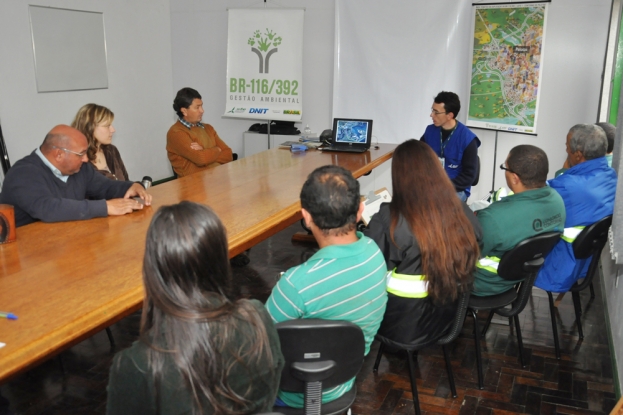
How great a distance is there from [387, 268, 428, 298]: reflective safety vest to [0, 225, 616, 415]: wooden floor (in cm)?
68

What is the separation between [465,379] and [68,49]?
5171mm

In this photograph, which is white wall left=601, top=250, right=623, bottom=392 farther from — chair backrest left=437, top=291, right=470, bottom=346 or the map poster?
the map poster

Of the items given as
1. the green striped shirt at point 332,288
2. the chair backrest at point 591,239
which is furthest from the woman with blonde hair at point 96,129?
the chair backrest at point 591,239

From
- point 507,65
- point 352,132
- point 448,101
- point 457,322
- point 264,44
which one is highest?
point 264,44

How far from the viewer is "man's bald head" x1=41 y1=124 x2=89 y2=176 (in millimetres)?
2611

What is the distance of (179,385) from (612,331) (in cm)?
295

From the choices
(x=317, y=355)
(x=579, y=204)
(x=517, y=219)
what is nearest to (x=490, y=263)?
(x=517, y=219)

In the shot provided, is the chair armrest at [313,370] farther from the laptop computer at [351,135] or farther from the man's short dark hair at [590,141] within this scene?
the laptop computer at [351,135]

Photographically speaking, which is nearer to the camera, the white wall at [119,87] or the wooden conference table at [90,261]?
the wooden conference table at [90,261]

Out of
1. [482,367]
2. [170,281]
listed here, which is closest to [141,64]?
[482,367]

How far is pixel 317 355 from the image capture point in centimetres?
167

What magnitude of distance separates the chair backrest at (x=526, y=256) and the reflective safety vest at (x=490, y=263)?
0.08 meters

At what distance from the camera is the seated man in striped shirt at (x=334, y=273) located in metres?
1.74

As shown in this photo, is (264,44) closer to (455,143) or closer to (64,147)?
(455,143)
